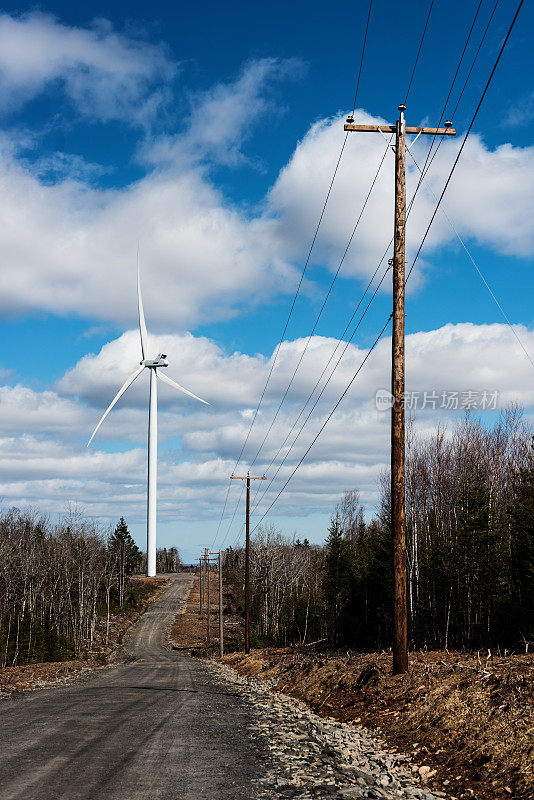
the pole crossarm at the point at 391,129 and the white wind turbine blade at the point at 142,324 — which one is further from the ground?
the white wind turbine blade at the point at 142,324

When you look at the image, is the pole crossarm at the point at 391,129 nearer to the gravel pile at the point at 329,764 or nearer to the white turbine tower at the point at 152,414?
the gravel pile at the point at 329,764

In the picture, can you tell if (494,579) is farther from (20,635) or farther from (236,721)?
(20,635)

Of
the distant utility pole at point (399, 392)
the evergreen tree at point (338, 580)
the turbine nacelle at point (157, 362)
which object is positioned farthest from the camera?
the turbine nacelle at point (157, 362)

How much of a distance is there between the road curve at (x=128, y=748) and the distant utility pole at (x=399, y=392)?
4648 mm

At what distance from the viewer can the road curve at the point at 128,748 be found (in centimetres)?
956

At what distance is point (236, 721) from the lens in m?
16.6

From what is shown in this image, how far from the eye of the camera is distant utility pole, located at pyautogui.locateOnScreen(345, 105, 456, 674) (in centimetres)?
1628

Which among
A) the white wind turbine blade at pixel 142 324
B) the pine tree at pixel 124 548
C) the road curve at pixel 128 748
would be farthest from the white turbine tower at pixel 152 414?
the road curve at pixel 128 748

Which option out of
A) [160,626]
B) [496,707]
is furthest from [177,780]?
[160,626]

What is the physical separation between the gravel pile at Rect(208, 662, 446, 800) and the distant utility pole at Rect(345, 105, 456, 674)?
108 inches

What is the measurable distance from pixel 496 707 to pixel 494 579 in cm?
3207

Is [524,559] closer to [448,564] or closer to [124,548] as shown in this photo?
[448,564]

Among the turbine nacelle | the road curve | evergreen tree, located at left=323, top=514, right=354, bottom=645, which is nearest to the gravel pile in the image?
the road curve

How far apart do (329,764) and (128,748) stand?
4.24 meters
